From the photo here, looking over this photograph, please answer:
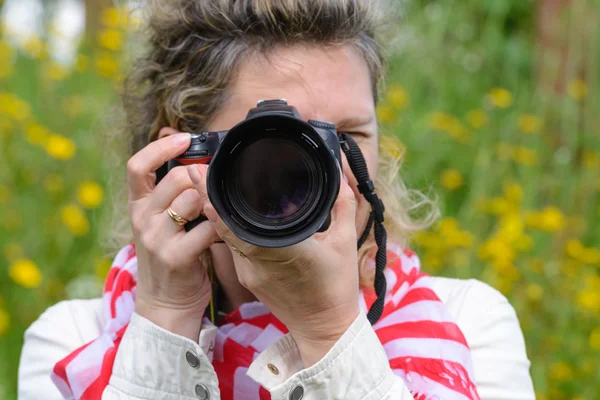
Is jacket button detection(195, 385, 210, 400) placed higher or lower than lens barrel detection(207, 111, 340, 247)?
lower

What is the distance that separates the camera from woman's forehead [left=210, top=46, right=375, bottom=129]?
92 cm

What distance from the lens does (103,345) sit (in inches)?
37.6

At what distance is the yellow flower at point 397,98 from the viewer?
2441mm

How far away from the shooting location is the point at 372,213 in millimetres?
990

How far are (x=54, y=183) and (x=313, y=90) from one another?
4.28ft

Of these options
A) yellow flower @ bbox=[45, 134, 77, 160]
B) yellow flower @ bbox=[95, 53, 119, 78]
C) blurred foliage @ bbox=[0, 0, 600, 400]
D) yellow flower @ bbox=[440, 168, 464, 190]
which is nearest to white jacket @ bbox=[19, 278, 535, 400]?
blurred foliage @ bbox=[0, 0, 600, 400]

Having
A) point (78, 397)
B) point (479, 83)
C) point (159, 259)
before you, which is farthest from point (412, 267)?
point (479, 83)

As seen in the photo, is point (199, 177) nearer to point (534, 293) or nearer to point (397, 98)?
point (534, 293)

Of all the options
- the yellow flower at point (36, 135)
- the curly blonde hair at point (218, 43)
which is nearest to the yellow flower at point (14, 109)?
the yellow flower at point (36, 135)

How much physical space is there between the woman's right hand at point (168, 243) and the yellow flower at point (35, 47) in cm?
188

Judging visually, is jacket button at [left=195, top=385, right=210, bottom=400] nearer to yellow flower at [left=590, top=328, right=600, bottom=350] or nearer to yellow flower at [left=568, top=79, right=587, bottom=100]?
yellow flower at [left=590, top=328, right=600, bottom=350]

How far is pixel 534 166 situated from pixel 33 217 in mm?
1586

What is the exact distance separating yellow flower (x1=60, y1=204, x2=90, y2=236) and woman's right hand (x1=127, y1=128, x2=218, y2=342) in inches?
38.9

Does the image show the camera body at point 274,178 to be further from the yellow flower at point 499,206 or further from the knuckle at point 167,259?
the yellow flower at point 499,206
